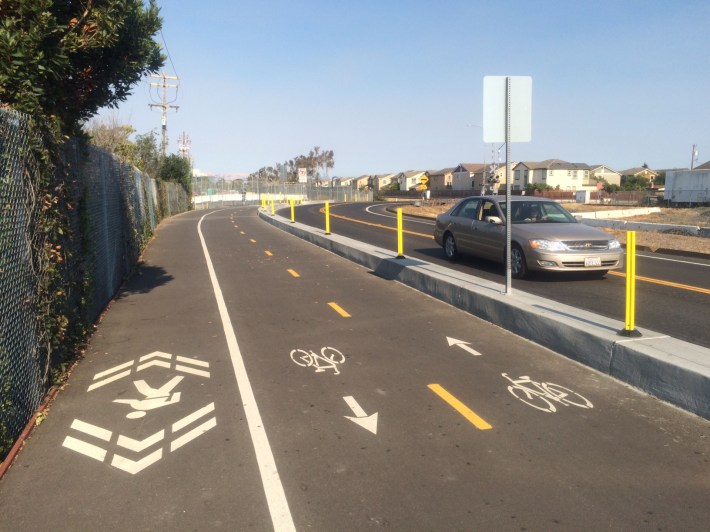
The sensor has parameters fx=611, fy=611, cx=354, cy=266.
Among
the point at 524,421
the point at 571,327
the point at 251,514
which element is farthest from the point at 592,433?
the point at 251,514

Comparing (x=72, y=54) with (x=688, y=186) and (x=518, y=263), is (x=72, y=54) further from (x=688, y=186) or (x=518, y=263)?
(x=688, y=186)

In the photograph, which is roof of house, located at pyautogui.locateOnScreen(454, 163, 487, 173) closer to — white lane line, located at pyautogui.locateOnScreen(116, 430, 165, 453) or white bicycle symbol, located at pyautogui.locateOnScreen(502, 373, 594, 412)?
white bicycle symbol, located at pyautogui.locateOnScreen(502, 373, 594, 412)

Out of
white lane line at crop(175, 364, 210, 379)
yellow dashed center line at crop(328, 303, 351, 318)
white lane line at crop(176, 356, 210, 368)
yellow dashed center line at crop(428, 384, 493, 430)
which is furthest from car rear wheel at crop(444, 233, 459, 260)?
white lane line at crop(175, 364, 210, 379)

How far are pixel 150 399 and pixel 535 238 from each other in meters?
7.75

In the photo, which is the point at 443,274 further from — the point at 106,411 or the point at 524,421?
the point at 106,411

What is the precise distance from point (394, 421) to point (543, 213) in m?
8.31

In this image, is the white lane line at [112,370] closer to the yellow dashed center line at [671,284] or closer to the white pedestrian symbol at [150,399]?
the white pedestrian symbol at [150,399]

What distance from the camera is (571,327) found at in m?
6.62

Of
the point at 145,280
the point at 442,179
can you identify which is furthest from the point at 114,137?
the point at 442,179

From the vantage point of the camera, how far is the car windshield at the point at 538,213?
1205cm

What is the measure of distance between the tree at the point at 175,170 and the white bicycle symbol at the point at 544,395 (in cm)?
4208

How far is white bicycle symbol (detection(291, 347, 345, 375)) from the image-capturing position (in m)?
6.61

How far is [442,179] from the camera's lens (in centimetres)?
13775

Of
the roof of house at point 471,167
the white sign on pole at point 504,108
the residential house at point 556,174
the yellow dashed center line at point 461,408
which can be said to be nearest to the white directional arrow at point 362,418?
the yellow dashed center line at point 461,408
